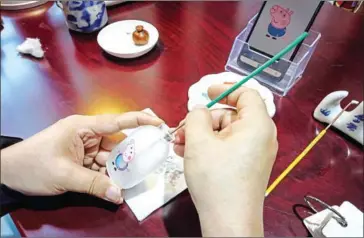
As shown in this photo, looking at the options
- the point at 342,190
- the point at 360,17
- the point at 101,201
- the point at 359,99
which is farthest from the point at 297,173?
the point at 360,17

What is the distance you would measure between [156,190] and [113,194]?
79mm

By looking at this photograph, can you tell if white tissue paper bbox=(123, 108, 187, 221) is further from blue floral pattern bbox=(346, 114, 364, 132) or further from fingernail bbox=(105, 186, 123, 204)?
blue floral pattern bbox=(346, 114, 364, 132)

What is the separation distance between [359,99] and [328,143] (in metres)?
0.14

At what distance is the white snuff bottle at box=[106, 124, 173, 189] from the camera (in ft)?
1.83

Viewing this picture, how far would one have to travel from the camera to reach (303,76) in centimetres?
84

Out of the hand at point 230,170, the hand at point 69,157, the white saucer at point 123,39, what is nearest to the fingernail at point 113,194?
the hand at point 69,157

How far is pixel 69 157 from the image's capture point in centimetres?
58

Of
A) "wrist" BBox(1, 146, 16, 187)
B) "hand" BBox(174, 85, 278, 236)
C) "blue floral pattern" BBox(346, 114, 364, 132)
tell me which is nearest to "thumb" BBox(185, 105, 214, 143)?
"hand" BBox(174, 85, 278, 236)

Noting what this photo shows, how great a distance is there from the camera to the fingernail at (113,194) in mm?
582

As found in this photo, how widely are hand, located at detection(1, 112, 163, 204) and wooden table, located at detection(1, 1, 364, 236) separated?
0.15 ft

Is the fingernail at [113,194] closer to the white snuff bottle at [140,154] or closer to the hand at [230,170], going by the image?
the white snuff bottle at [140,154]

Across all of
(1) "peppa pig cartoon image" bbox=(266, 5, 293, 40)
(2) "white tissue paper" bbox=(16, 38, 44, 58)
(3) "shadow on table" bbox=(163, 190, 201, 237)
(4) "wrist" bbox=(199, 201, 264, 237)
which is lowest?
(3) "shadow on table" bbox=(163, 190, 201, 237)

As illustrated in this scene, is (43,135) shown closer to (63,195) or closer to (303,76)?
(63,195)

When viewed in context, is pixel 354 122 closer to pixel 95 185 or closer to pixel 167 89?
pixel 167 89
